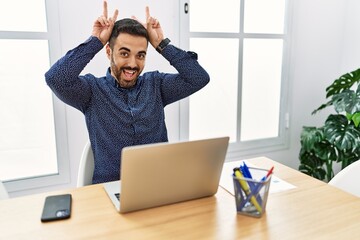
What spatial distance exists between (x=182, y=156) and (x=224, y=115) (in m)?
1.64

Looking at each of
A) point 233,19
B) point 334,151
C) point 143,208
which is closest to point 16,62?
point 143,208

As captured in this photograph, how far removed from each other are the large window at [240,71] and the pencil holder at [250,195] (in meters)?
1.37

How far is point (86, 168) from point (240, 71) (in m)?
1.50

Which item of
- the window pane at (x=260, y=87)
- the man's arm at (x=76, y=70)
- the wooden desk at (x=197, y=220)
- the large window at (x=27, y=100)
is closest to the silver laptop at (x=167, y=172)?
the wooden desk at (x=197, y=220)

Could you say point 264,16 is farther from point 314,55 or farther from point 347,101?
point 347,101

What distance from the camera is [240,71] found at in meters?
2.49

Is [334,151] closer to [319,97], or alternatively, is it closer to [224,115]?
[319,97]

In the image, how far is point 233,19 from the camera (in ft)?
7.89

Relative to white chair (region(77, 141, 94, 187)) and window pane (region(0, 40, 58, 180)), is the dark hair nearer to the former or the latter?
white chair (region(77, 141, 94, 187))

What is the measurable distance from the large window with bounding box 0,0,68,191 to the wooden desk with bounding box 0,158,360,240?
983mm

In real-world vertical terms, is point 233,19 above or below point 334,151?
above

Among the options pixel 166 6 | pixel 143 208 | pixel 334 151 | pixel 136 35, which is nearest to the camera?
pixel 143 208

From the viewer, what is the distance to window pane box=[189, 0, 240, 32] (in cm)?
225

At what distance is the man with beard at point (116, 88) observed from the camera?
1.31m
